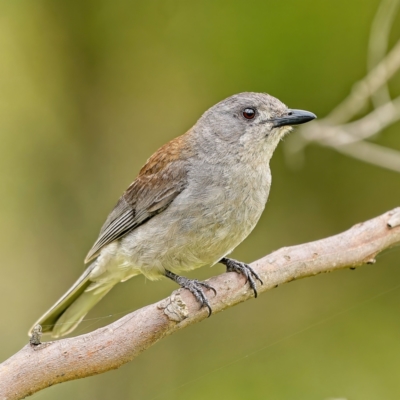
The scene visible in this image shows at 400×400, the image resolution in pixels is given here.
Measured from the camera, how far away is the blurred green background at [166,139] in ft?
18.0

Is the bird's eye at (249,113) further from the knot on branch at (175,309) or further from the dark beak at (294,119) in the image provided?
the knot on branch at (175,309)

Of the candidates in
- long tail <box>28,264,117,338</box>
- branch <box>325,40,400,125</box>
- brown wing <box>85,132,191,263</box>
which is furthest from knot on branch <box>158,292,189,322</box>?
branch <box>325,40,400,125</box>

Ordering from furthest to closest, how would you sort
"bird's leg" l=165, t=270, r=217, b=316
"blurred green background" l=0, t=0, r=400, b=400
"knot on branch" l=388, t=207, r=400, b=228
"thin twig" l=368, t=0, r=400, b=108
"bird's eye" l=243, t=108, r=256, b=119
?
1. "blurred green background" l=0, t=0, r=400, b=400
2. "thin twig" l=368, t=0, r=400, b=108
3. "bird's eye" l=243, t=108, r=256, b=119
4. "knot on branch" l=388, t=207, r=400, b=228
5. "bird's leg" l=165, t=270, r=217, b=316

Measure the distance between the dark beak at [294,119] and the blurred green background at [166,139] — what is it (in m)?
1.82

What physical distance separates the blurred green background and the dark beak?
182 cm

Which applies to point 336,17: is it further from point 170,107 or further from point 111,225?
point 111,225

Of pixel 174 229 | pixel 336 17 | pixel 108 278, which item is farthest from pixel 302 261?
pixel 336 17

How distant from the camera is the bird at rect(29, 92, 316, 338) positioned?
12.2ft

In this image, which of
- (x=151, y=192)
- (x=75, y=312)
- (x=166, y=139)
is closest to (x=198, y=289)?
(x=151, y=192)

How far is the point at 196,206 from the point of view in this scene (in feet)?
12.3

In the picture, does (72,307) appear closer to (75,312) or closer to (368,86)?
(75,312)

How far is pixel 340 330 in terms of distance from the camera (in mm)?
5562

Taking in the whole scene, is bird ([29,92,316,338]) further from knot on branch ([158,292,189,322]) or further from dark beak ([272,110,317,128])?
knot on branch ([158,292,189,322])

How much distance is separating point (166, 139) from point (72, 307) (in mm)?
2501
